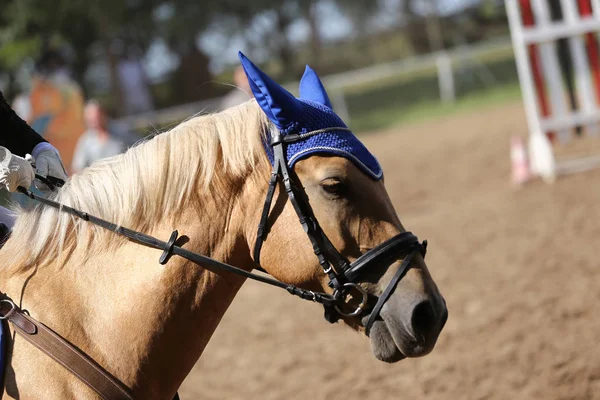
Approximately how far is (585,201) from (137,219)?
6619 millimetres

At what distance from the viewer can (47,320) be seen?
2.48 meters

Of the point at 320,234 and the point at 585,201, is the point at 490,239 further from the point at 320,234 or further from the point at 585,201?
the point at 320,234

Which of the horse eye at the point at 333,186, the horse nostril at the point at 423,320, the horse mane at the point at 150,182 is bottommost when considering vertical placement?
the horse nostril at the point at 423,320

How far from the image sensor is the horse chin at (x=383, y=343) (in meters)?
2.37

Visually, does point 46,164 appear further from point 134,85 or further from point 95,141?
point 134,85

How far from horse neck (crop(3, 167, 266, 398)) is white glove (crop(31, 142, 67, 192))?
0.42 meters

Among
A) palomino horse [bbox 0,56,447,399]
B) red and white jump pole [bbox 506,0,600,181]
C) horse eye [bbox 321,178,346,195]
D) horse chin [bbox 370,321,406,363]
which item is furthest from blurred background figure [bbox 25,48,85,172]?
horse chin [bbox 370,321,406,363]

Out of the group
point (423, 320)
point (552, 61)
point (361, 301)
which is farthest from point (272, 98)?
point (552, 61)

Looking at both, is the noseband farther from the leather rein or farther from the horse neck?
the horse neck

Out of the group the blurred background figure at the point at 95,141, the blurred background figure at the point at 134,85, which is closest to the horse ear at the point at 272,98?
the blurred background figure at the point at 95,141

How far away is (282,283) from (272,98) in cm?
64

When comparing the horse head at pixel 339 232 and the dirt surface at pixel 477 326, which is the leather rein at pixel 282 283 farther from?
the dirt surface at pixel 477 326

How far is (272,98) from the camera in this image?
7.81ft

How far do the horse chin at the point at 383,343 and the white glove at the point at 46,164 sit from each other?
1.38 meters
